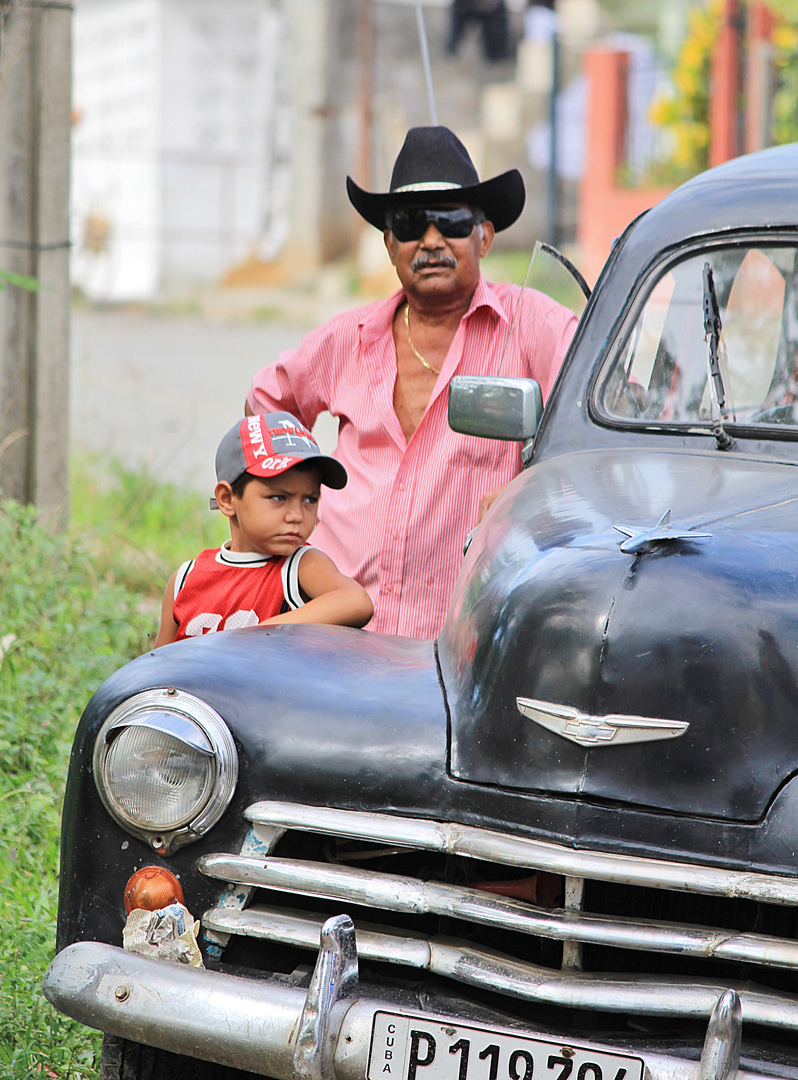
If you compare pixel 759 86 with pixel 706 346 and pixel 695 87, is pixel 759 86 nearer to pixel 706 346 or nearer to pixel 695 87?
pixel 695 87

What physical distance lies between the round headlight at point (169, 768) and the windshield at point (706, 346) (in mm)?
1322

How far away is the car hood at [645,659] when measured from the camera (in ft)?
7.39

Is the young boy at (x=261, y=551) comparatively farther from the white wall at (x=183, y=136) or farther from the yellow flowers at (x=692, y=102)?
the white wall at (x=183, y=136)

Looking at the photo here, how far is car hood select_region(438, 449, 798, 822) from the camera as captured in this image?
2.25 metres

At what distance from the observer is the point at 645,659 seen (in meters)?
2.29

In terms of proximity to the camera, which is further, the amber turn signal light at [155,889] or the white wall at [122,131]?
the white wall at [122,131]

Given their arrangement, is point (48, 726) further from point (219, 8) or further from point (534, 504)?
point (219, 8)

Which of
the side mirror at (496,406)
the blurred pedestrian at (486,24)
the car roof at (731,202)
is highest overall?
the blurred pedestrian at (486,24)

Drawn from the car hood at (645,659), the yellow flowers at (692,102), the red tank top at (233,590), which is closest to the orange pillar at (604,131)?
the yellow flowers at (692,102)

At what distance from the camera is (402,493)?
3.91 m

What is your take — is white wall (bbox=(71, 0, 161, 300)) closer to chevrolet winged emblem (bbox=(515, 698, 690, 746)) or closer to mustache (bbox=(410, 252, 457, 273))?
mustache (bbox=(410, 252, 457, 273))

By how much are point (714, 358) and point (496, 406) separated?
51 cm

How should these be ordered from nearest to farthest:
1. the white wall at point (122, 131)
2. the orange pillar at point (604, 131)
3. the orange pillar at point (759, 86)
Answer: the orange pillar at point (759, 86) → the orange pillar at point (604, 131) → the white wall at point (122, 131)

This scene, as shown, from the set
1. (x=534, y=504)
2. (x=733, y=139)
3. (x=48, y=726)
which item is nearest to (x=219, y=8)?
(x=733, y=139)
